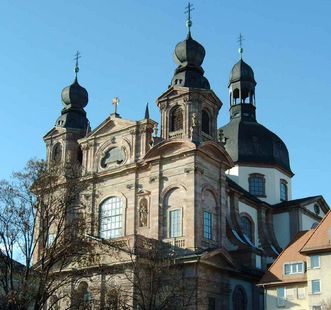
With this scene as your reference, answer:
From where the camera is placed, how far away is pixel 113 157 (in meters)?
49.3

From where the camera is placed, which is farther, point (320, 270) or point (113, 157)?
point (113, 157)

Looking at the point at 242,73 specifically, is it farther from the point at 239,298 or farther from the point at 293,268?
the point at 293,268

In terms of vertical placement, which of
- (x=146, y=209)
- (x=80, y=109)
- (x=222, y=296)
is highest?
(x=80, y=109)

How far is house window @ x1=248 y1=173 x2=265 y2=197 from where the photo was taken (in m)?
57.2

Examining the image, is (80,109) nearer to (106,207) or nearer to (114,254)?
(106,207)

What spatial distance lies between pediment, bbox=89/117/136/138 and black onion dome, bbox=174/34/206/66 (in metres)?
5.95

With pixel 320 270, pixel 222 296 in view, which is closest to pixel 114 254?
pixel 222 296

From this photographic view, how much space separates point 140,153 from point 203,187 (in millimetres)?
5679

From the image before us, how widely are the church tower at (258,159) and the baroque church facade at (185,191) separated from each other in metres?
1.60

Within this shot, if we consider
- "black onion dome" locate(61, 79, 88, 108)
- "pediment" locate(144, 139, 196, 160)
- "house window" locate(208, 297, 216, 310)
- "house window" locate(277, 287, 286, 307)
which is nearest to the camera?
"house window" locate(277, 287, 286, 307)

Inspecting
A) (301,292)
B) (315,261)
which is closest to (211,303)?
(301,292)

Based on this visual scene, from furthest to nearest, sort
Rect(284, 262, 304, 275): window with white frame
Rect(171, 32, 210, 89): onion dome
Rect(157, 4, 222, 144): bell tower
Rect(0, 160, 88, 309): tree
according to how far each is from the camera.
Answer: Rect(171, 32, 210, 89): onion dome → Rect(157, 4, 222, 144): bell tower → Rect(284, 262, 304, 275): window with white frame → Rect(0, 160, 88, 309): tree

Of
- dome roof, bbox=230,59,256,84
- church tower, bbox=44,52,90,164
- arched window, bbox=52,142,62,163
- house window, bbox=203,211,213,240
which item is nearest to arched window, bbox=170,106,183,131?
house window, bbox=203,211,213,240

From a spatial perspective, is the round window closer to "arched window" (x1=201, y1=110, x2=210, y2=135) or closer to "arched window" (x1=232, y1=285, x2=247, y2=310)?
"arched window" (x1=201, y1=110, x2=210, y2=135)
